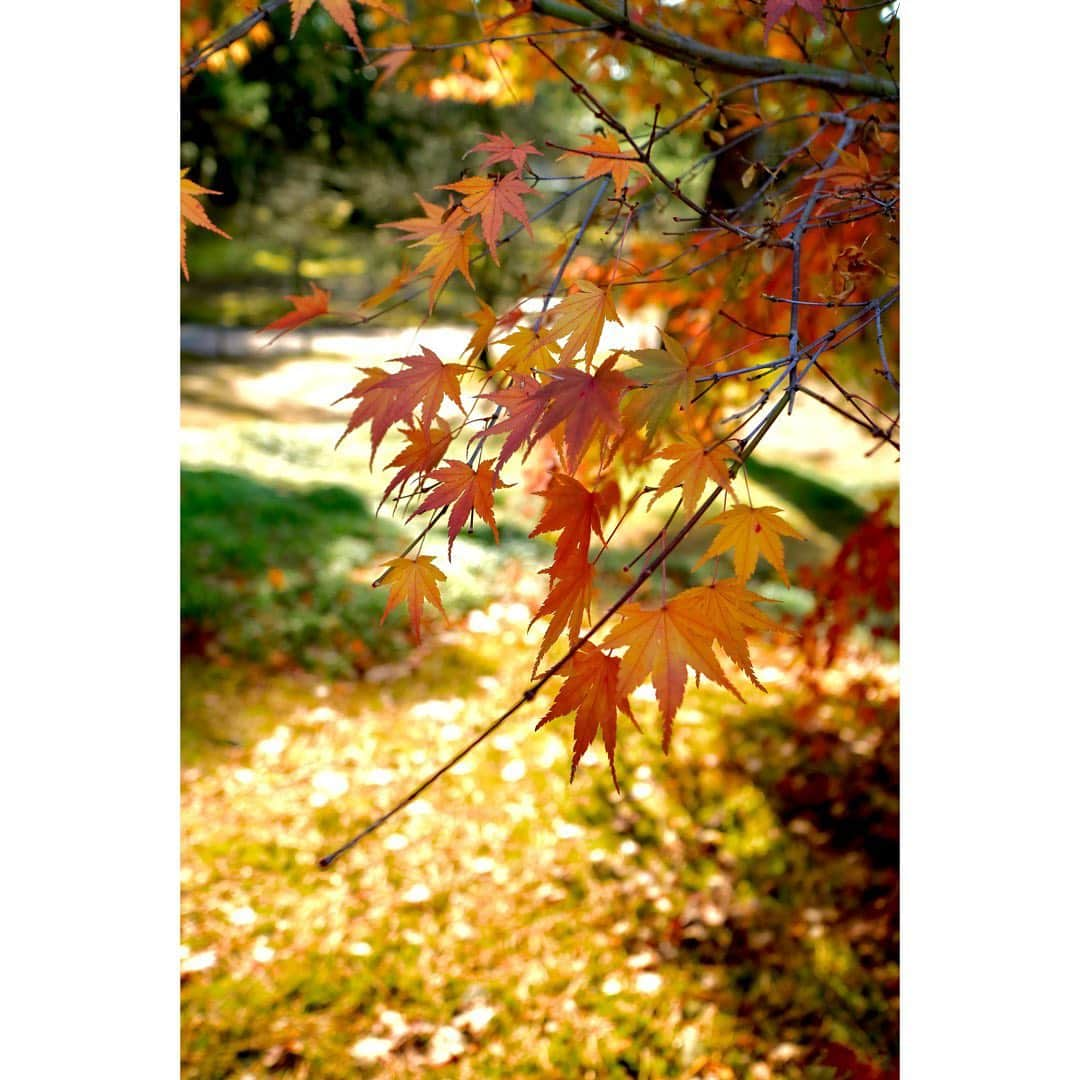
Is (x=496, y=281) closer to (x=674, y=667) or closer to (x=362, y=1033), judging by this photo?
(x=362, y=1033)

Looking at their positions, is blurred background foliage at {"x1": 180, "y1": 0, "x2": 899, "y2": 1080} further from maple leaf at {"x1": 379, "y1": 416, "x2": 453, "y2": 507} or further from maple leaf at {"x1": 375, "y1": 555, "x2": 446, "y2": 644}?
maple leaf at {"x1": 375, "y1": 555, "x2": 446, "y2": 644}

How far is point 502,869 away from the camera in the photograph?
284cm

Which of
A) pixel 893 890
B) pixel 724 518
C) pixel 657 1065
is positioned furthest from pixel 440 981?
pixel 724 518

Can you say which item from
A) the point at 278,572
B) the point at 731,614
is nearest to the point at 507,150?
the point at 731,614

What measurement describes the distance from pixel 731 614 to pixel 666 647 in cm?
8

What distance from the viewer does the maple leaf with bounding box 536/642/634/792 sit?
84 cm

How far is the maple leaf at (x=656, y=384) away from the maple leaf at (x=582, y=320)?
0.25 ft

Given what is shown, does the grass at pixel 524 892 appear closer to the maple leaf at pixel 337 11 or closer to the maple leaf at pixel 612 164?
the maple leaf at pixel 612 164

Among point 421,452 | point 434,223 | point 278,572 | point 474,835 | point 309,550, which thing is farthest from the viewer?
point 309,550

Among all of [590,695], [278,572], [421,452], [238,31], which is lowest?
[590,695]

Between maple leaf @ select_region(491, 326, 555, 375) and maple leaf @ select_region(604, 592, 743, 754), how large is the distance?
28 cm

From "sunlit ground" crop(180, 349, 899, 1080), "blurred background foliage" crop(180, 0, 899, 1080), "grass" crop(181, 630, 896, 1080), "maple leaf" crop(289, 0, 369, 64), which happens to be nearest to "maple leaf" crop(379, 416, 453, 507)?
"maple leaf" crop(289, 0, 369, 64)

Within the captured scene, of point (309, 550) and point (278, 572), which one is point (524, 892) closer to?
point (278, 572)

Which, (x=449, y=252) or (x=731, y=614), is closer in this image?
(x=731, y=614)
